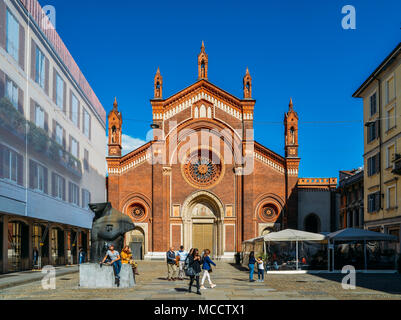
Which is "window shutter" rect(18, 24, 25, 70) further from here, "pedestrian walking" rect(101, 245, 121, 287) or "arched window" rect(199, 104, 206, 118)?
"arched window" rect(199, 104, 206, 118)

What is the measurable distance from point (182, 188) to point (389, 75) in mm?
19076

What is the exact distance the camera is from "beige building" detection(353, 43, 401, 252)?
29688 mm

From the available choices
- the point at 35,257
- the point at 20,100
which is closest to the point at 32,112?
the point at 20,100

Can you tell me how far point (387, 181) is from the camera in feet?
103

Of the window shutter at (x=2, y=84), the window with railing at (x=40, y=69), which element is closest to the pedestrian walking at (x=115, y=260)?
the window shutter at (x=2, y=84)

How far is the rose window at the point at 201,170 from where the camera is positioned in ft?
140

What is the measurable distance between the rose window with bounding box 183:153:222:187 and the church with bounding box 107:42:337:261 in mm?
85

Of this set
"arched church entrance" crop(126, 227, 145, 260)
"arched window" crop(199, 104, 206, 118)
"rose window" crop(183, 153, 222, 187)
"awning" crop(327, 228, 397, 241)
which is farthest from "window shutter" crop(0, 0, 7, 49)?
"arched church entrance" crop(126, 227, 145, 260)

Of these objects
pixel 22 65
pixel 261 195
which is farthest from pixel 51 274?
pixel 261 195

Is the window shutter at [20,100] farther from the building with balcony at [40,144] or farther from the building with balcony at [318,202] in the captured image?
the building with balcony at [318,202]

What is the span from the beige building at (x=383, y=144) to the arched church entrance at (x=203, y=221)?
12.7 m

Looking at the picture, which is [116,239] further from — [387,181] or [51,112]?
[387,181]

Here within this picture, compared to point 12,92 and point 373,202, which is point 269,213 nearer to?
point 373,202

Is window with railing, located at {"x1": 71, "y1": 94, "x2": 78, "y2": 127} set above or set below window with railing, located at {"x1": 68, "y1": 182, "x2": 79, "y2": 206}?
above
